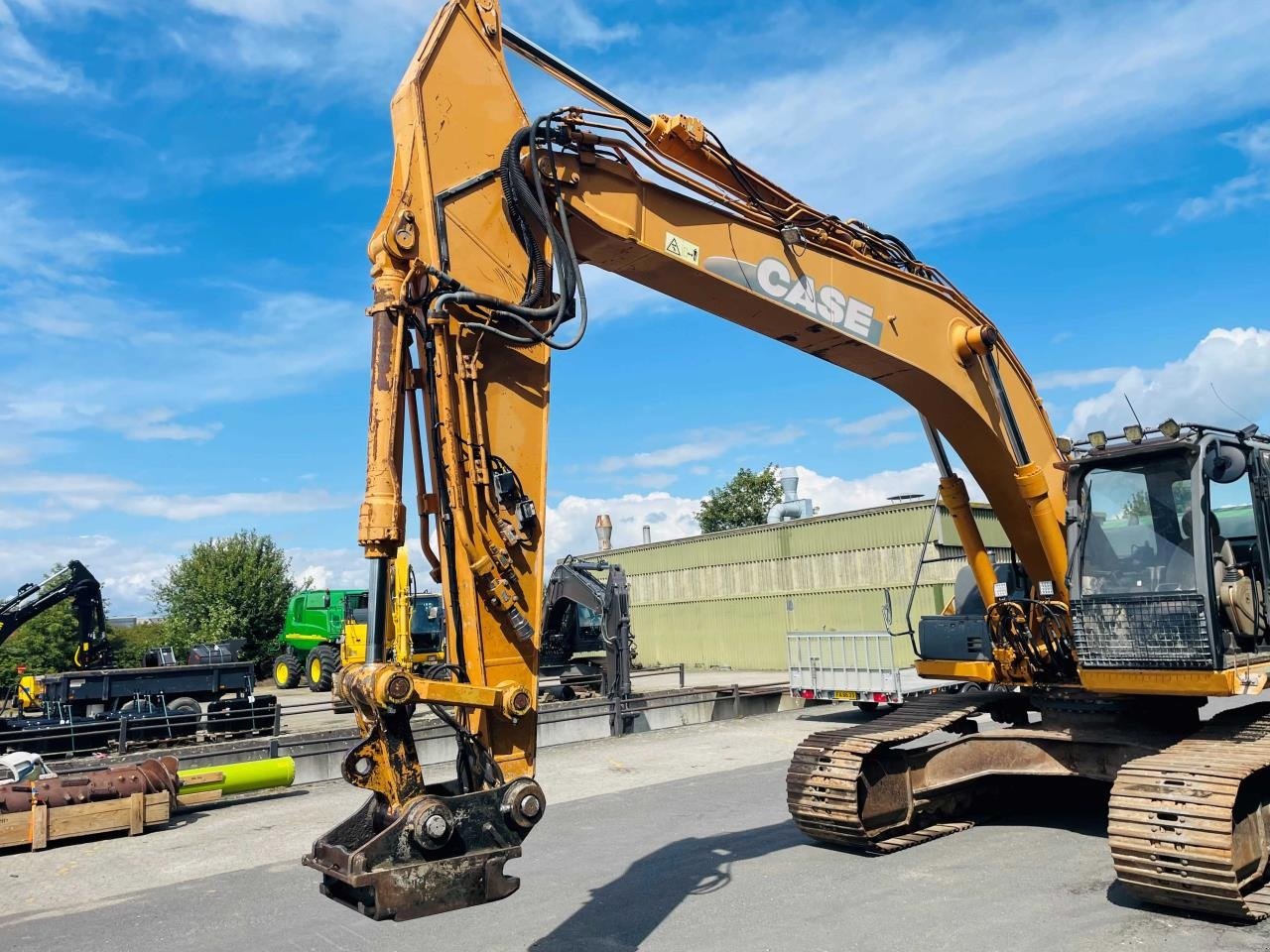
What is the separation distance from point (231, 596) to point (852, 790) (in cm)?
3551

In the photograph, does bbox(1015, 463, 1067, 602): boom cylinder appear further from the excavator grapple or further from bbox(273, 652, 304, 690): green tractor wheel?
bbox(273, 652, 304, 690): green tractor wheel

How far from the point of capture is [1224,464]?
774cm

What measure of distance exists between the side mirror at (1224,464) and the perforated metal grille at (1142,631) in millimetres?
1052

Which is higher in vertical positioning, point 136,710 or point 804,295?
point 804,295

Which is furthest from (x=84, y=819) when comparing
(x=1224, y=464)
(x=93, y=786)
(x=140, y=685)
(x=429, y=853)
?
(x=1224, y=464)

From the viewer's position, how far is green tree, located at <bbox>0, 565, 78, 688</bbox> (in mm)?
31141

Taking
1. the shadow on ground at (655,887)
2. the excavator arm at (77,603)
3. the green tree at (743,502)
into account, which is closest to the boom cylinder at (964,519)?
the shadow on ground at (655,887)

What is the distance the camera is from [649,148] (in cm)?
683

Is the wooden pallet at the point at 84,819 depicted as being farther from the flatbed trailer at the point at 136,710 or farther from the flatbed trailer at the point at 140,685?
the flatbed trailer at the point at 140,685

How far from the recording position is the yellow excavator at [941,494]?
5051 millimetres

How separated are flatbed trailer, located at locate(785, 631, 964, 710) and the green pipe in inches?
344

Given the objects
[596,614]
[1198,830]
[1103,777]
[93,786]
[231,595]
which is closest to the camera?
[1198,830]

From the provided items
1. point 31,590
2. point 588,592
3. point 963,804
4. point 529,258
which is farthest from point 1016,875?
point 31,590

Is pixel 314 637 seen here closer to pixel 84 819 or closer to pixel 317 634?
pixel 317 634
